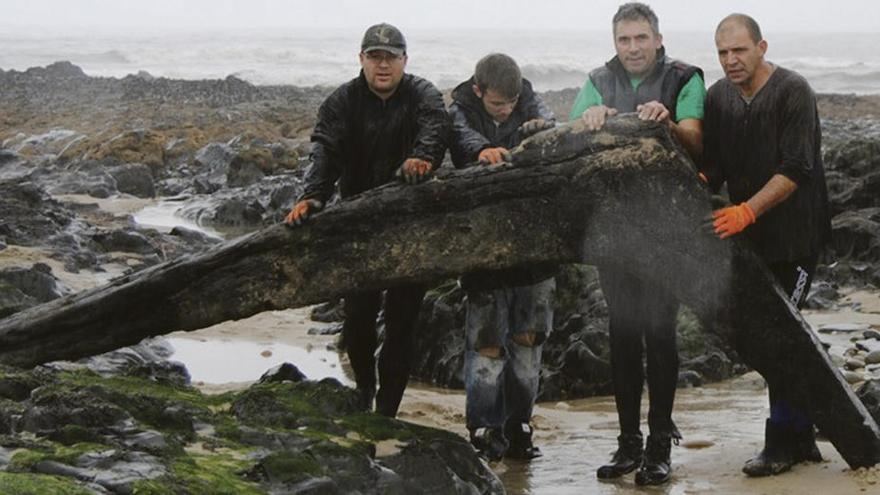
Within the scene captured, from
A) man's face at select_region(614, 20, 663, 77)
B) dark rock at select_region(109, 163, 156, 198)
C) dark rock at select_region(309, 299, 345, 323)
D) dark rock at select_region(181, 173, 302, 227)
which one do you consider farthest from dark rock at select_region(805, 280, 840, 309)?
dark rock at select_region(109, 163, 156, 198)

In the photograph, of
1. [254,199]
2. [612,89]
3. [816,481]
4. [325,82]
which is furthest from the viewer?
[325,82]

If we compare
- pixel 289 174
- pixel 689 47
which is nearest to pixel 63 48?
pixel 689 47

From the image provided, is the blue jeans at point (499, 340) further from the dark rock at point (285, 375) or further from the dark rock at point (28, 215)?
the dark rock at point (28, 215)

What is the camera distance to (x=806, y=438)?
255 inches

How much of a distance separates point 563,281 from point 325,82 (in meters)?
53.1

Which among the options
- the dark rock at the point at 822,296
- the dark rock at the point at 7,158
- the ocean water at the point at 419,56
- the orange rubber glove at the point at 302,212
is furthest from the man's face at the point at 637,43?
the ocean water at the point at 419,56

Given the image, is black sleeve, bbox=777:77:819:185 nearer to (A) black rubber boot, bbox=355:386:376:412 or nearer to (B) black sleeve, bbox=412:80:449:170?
(B) black sleeve, bbox=412:80:449:170

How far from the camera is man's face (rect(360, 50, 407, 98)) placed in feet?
21.7

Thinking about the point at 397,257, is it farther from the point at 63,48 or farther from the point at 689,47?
the point at 63,48

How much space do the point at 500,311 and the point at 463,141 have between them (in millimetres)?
947

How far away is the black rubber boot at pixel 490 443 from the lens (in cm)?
688

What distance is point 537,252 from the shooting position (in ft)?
21.0

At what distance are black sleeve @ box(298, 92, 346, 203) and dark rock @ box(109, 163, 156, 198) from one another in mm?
16544

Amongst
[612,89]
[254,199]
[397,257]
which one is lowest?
[254,199]
